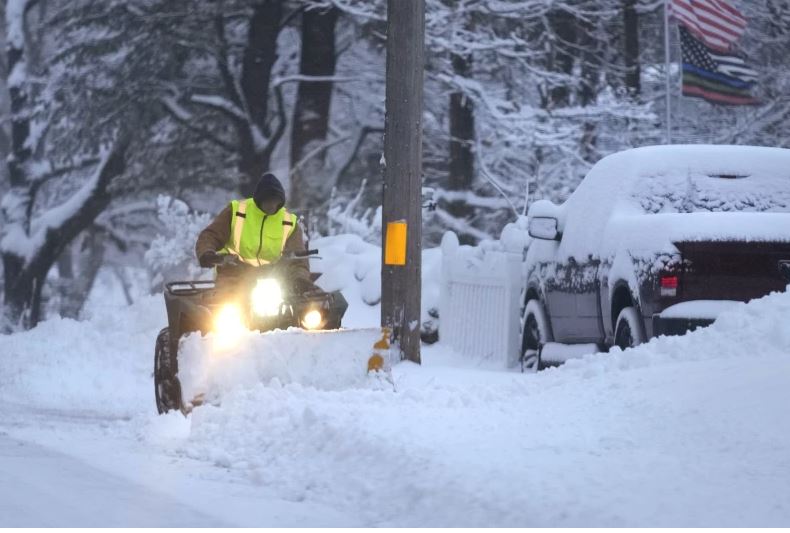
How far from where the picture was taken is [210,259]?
31.9 ft

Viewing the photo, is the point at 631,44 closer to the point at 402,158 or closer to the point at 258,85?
the point at 258,85

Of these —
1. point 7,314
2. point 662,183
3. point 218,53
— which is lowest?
point 7,314

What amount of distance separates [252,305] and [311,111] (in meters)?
18.3

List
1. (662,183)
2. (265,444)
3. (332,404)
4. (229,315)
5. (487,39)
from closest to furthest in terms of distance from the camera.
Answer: (265,444)
(332,404)
(229,315)
(662,183)
(487,39)

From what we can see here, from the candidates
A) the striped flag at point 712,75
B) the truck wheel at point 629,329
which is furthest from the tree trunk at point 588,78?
the truck wheel at point 629,329

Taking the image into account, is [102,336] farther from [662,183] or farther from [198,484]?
[198,484]

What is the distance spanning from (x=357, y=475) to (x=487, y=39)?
1874 cm

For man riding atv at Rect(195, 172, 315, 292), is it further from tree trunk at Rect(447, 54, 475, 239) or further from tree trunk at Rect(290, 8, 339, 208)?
tree trunk at Rect(290, 8, 339, 208)

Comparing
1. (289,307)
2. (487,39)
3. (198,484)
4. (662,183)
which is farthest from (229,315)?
(487,39)

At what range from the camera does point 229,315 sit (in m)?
9.66

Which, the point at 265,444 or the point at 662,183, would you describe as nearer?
the point at 265,444

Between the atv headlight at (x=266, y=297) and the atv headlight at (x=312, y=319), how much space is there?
247 mm

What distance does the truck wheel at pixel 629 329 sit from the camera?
10.5 metres

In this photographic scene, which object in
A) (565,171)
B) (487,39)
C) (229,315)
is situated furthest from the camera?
(565,171)
